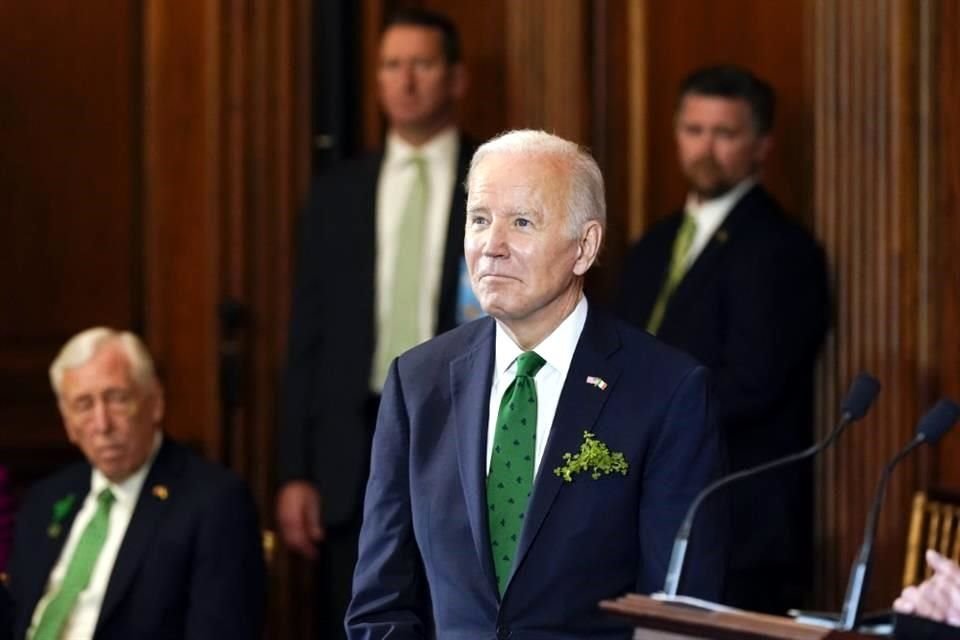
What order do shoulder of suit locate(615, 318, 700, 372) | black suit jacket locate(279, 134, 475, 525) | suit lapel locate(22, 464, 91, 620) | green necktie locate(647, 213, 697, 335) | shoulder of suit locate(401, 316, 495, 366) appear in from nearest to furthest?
shoulder of suit locate(615, 318, 700, 372), shoulder of suit locate(401, 316, 495, 366), suit lapel locate(22, 464, 91, 620), green necktie locate(647, 213, 697, 335), black suit jacket locate(279, 134, 475, 525)

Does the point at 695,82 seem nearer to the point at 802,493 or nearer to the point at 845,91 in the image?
the point at 845,91

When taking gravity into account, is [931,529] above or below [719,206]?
below

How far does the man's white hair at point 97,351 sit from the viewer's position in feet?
15.2

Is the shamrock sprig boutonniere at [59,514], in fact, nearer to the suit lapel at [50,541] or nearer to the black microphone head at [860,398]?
the suit lapel at [50,541]

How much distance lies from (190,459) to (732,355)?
1.32 meters

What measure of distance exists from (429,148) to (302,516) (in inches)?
41.5

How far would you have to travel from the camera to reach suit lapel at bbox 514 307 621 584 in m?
3.14

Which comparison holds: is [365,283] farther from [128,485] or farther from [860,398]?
[860,398]

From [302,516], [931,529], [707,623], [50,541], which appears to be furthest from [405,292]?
[707,623]

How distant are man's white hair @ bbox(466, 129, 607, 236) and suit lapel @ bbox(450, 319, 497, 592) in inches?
11.0

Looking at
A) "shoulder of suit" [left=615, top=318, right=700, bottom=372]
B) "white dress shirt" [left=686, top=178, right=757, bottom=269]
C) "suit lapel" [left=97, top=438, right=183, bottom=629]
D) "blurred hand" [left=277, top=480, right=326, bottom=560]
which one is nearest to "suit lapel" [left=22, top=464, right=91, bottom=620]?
"suit lapel" [left=97, top=438, right=183, bottom=629]

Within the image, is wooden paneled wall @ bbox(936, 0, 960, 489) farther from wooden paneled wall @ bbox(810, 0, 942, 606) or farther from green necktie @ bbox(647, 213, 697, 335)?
green necktie @ bbox(647, 213, 697, 335)

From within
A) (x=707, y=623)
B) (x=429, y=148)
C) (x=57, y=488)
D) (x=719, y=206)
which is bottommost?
(x=57, y=488)

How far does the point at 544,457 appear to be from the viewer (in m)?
3.17
